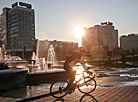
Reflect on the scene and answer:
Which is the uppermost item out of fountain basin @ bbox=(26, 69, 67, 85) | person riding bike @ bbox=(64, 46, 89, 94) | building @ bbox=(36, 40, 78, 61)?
building @ bbox=(36, 40, 78, 61)

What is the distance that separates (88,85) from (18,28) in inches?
4140

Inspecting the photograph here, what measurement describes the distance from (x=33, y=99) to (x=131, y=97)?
378cm

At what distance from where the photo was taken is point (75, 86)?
660 cm

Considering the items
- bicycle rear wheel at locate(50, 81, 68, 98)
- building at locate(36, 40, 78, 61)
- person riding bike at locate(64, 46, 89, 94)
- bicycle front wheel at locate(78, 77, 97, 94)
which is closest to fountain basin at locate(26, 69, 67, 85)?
bicycle rear wheel at locate(50, 81, 68, 98)

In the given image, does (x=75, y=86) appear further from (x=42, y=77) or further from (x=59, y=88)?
(x=42, y=77)

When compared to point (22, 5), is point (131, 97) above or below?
below

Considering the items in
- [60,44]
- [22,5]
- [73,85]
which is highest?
[22,5]

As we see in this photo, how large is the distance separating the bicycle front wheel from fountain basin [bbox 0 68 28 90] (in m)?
3.98

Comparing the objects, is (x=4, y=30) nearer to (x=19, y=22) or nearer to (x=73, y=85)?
(x=19, y=22)

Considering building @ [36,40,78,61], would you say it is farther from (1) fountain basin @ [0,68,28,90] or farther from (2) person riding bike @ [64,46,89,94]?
(2) person riding bike @ [64,46,89,94]

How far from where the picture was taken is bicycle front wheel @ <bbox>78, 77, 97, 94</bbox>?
684 centimetres

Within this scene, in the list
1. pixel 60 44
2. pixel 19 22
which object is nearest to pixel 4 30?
pixel 19 22

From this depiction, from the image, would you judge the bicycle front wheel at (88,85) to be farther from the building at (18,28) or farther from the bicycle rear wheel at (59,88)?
the building at (18,28)

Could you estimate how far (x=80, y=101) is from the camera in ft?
19.2
